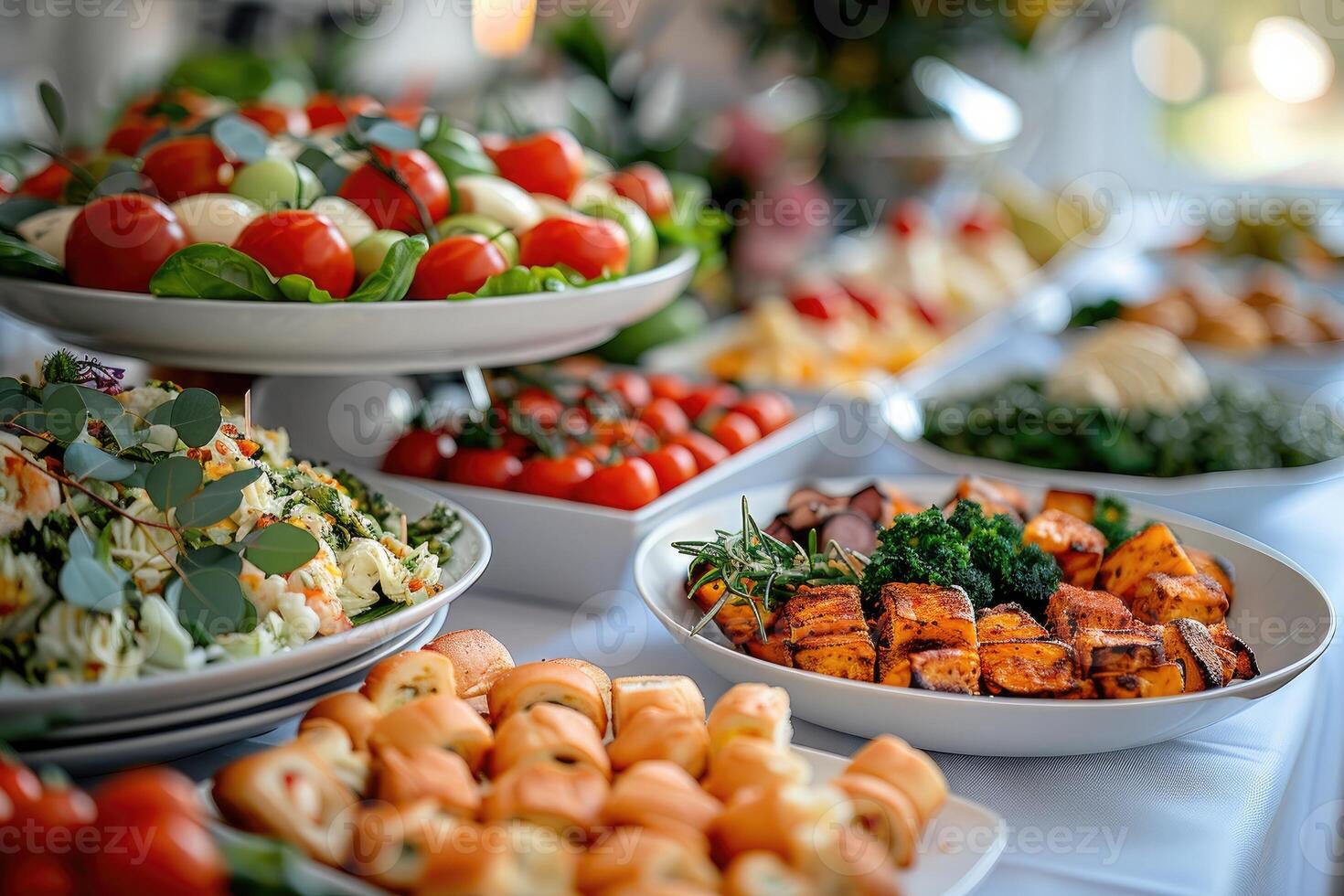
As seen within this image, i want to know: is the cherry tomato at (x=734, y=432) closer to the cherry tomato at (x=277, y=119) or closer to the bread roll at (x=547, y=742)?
the cherry tomato at (x=277, y=119)

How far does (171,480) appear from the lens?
798mm

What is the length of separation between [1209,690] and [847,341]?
1337 millimetres

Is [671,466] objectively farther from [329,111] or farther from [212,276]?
[329,111]

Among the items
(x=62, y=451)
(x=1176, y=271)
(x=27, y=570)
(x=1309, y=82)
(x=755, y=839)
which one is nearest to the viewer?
(x=755, y=839)

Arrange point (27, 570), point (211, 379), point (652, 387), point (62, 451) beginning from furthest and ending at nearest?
point (652, 387), point (211, 379), point (62, 451), point (27, 570)

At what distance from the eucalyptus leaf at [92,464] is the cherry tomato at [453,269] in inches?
14.8

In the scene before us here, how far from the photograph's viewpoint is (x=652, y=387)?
1612 mm

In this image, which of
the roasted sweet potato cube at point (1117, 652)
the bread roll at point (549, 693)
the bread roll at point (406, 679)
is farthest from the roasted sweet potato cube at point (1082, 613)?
the bread roll at point (406, 679)

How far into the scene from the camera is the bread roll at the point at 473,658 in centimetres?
86

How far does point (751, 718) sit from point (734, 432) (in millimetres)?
777

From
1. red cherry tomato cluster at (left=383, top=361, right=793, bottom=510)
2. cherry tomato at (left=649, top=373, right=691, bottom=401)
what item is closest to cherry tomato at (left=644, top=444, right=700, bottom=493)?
red cherry tomato cluster at (left=383, top=361, right=793, bottom=510)

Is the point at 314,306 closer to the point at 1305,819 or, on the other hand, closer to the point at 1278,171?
the point at 1305,819

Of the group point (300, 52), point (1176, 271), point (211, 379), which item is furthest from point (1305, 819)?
point (300, 52)

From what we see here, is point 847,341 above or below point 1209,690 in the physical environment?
below
